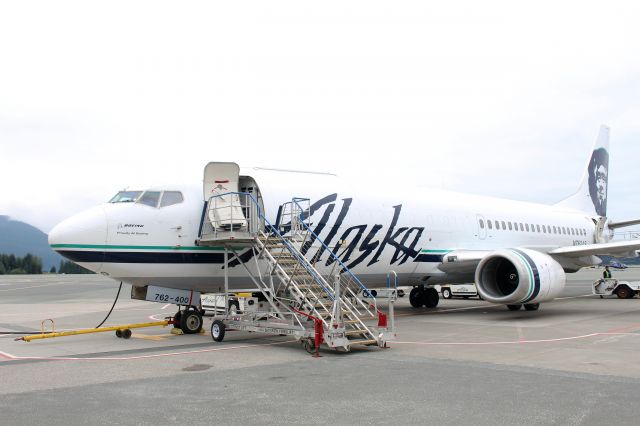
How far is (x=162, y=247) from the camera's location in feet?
40.9

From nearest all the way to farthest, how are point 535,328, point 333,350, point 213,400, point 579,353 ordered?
point 213,400 → point 579,353 → point 333,350 → point 535,328

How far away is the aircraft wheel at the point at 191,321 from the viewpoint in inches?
527

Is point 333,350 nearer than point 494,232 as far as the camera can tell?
Yes

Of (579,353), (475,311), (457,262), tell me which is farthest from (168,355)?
(475,311)

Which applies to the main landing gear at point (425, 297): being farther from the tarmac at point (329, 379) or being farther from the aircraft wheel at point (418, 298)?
the tarmac at point (329, 379)

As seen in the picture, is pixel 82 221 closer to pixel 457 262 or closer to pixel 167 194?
pixel 167 194

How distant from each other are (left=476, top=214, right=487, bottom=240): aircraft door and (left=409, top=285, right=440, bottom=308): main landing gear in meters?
2.72

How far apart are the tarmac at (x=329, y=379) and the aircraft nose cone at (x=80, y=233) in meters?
2.03

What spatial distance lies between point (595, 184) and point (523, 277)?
54.7ft

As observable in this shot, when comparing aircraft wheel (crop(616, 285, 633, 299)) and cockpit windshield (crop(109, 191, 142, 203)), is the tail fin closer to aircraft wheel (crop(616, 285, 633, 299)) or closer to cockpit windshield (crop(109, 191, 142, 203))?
aircraft wheel (crop(616, 285, 633, 299))

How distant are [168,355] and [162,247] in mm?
2814

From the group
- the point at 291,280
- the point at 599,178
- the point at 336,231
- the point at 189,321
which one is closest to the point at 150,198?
the point at 189,321

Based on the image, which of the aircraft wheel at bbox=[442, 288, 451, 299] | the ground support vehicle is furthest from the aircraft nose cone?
→ the ground support vehicle

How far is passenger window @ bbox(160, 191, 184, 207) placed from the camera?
42.1ft
